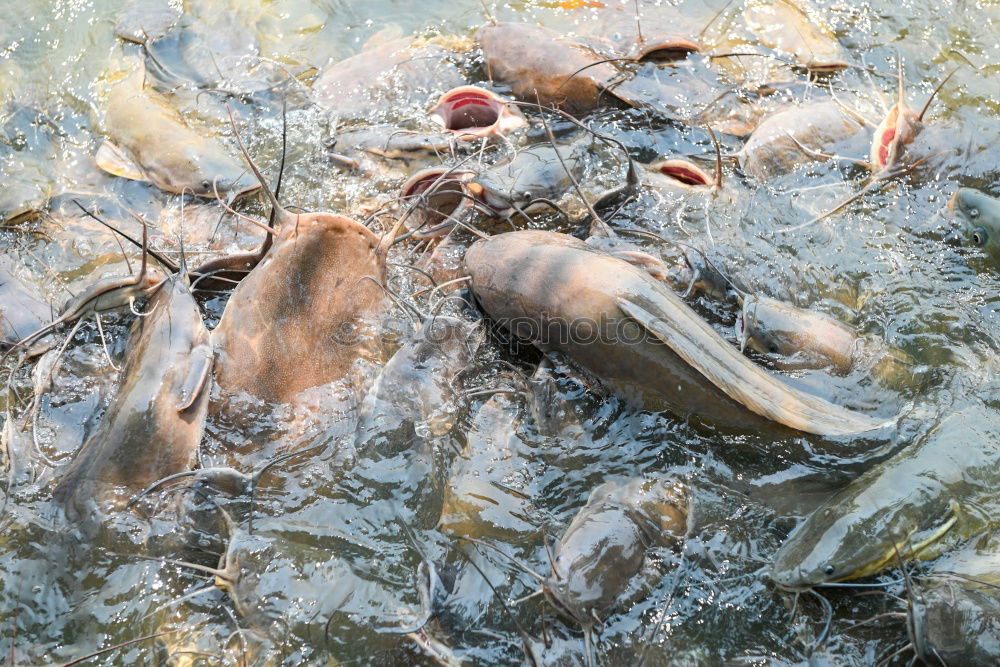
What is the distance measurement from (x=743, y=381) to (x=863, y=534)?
54 centimetres

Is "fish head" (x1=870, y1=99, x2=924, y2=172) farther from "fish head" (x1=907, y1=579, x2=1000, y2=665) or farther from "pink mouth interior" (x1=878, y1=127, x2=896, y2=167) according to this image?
"fish head" (x1=907, y1=579, x2=1000, y2=665)

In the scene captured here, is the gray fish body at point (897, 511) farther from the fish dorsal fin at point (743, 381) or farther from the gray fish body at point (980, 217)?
the gray fish body at point (980, 217)

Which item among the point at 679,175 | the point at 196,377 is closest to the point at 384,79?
the point at 679,175

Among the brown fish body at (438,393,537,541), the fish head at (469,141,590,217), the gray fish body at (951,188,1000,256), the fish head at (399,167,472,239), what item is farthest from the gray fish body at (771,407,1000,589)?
the fish head at (399,167,472,239)

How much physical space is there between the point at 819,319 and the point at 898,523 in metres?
0.85

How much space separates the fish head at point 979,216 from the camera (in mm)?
3260

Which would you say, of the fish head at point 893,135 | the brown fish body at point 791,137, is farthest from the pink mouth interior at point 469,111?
the fish head at point 893,135

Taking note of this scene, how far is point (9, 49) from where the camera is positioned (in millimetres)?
4754

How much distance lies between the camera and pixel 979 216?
3307 millimetres

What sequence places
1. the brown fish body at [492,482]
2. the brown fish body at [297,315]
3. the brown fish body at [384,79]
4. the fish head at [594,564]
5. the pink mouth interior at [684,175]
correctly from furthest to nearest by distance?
the brown fish body at [384,79] < the pink mouth interior at [684,175] < the brown fish body at [297,315] < the brown fish body at [492,482] < the fish head at [594,564]

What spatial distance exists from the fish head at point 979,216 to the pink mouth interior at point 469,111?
2.17 metres

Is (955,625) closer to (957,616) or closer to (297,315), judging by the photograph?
(957,616)

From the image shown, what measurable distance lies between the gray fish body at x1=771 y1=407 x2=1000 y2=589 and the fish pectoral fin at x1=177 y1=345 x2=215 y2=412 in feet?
5.95

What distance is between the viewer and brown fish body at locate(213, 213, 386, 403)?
2.61 m
